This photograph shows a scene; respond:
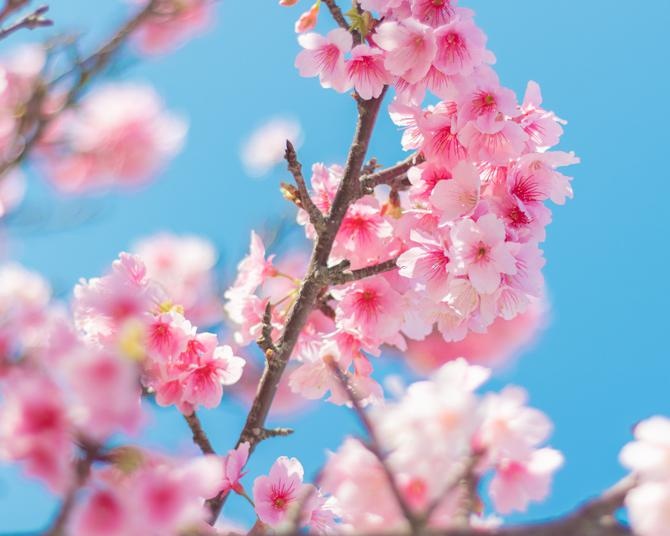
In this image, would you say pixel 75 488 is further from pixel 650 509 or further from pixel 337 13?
pixel 337 13

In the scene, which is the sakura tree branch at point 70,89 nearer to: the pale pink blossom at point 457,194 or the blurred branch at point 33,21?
the blurred branch at point 33,21

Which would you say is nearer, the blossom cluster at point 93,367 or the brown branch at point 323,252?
the blossom cluster at point 93,367

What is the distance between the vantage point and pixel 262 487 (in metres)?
1.85

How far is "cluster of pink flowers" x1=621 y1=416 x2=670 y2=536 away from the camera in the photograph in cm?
108

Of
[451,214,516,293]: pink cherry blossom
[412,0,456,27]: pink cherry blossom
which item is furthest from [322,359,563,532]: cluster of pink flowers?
[412,0,456,27]: pink cherry blossom

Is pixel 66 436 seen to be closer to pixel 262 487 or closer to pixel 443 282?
pixel 262 487

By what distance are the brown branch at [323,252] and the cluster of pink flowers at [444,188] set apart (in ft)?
0.30

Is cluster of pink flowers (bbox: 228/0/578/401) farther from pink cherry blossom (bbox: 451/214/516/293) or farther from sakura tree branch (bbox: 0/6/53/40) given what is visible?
sakura tree branch (bbox: 0/6/53/40)

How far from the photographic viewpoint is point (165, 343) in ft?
6.50

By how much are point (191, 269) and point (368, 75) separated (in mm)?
2685

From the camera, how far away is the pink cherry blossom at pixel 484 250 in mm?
1876

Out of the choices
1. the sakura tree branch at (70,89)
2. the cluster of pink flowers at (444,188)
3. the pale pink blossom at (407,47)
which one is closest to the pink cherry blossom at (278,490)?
the cluster of pink flowers at (444,188)

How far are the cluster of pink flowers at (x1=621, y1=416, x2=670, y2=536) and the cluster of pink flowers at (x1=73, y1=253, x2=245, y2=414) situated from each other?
1219 mm

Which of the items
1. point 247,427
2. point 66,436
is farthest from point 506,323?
point 66,436
